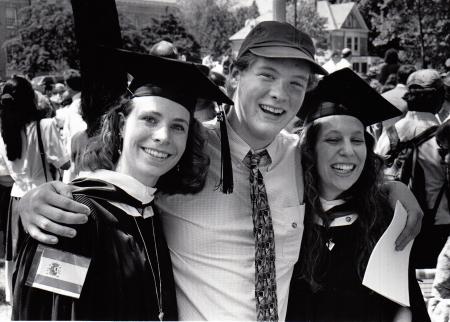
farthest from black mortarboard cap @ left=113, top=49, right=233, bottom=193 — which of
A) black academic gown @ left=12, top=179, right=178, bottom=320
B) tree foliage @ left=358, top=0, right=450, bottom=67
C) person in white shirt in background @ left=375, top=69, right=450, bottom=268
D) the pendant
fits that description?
tree foliage @ left=358, top=0, right=450, bottom=67

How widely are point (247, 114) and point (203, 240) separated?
60cm

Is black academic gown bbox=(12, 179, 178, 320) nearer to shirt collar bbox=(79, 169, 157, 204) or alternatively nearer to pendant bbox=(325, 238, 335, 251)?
shirt collar bbox=(79, 169, 157, 204)

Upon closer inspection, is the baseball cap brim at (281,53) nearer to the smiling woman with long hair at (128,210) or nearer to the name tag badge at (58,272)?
the smiling woman with long hair at (128,210)

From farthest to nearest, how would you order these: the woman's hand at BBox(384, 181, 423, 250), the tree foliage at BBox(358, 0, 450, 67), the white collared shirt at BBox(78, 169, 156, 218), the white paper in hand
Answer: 1. the tree foliage at BBox(358, 0, 450, 67)
2. the woman's hand at BBox(384, 181, 423, 250)
3. the white paper in hand
4. the white collared shirt at BBox(78, 169, 156, 218)

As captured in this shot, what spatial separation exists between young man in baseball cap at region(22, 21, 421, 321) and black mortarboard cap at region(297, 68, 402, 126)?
0.38 feet

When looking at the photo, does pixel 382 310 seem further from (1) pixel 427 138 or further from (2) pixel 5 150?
(2) pixel 5 150

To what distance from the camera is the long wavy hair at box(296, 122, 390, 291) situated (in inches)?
94.7

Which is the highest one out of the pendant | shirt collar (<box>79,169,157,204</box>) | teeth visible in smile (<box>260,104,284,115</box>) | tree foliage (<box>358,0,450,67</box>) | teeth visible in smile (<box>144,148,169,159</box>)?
tree foliage (<box>358,0,450,67</box>)

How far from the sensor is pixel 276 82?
96.2 inches

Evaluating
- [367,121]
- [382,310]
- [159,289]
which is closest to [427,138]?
[367,121]

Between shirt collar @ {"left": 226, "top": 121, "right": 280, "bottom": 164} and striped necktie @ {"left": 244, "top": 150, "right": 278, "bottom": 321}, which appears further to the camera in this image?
shirt collar @ {"left": 226, "top": 121, "right": 280, "bottom": 164}

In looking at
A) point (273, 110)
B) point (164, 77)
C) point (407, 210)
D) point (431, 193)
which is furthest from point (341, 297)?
point (431, 193)

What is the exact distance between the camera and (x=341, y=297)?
2387 millimetres

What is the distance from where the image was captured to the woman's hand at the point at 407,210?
2.45 metres
